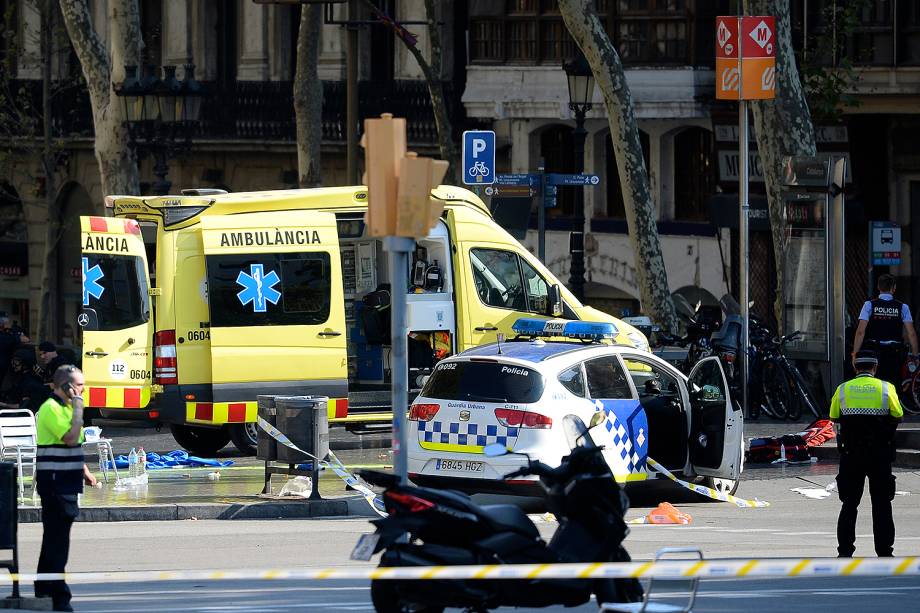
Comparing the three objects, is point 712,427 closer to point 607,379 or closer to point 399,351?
point 607,379

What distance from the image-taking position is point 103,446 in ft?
60.8

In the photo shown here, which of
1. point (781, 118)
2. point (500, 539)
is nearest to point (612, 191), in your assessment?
point (781, 118)

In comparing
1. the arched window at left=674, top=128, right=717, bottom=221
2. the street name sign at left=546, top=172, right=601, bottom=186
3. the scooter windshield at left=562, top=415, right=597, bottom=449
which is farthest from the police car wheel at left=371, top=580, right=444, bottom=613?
the arched window at left=674, top=128, right=717, bottom=221

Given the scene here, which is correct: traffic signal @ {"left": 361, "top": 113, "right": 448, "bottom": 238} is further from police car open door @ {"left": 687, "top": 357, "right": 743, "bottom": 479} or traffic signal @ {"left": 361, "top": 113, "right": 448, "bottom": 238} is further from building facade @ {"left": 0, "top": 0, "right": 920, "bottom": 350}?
building facade @ {"left": 0, "top": 0, "right": 920, "bottom": 350}

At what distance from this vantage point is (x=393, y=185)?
10.6 m

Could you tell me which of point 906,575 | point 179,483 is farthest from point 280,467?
point 906,575

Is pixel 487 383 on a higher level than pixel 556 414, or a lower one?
higher

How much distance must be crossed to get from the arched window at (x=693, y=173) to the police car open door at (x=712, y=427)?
1900 centimetres

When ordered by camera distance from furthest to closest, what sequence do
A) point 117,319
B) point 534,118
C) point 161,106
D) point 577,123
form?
point 534,118
point 577,123
point 161,106
point 117,319

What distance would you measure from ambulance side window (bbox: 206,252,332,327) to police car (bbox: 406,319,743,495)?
396 centimetres

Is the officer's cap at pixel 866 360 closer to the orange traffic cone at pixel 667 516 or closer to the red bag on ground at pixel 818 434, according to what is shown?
the orange traffic cone at pixel 667 516

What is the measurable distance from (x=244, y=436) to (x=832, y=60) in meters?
15.3

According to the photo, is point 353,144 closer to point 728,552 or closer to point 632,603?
point 728,552

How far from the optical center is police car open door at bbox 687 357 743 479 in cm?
1695
